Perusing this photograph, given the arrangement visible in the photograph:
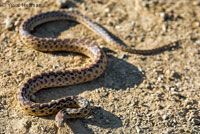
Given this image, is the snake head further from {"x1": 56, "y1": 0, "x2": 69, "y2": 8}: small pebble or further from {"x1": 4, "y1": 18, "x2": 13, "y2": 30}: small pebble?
{"x1": 56, "y1": 0, "x2": 69, "y2": 8}: small pebble

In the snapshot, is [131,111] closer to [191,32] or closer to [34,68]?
[34,68]

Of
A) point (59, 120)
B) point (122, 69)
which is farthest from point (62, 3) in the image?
point (59, 120)

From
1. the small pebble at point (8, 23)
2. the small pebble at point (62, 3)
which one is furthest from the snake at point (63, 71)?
the small pebble at point (62, 3)

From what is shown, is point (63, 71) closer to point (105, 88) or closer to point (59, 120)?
point (105, 88)

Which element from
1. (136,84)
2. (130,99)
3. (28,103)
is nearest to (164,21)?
(136,84)

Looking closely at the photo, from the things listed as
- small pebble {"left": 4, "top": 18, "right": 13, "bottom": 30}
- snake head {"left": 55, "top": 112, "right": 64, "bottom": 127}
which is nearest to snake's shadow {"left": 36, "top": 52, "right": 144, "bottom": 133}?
snake head {"left": 55, "top": 112, "right": 64, "bottom": 127}
